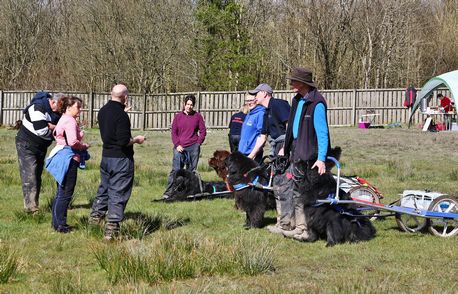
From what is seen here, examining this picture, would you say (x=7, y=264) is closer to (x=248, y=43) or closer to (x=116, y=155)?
(x=116, y=155)

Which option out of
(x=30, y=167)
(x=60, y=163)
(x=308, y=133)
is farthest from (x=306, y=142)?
(x=30, y=167)

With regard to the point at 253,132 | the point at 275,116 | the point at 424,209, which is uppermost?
the point at 275,116

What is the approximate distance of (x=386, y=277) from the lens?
5.69 meters

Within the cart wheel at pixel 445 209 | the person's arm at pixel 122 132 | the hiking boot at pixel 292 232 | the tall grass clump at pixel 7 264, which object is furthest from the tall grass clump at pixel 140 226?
the cart wheel at pixel 445 209

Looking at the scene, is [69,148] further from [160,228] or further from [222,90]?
[222,90]

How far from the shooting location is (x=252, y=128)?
915 centimetres

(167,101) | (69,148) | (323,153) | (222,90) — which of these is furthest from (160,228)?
(222,90)

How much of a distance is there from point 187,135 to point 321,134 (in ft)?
14.6

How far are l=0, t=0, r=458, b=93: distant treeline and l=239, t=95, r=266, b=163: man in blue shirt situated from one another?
82.1 ft

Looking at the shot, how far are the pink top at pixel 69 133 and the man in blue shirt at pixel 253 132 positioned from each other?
2.26 metres

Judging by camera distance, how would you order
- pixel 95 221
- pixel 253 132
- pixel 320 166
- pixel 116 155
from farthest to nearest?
pixel 253 132, pixel 95 221, pixel 116 155, pixel 320 166

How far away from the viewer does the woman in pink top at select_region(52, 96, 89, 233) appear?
8.21 meters

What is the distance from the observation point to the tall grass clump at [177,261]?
5.82 meters

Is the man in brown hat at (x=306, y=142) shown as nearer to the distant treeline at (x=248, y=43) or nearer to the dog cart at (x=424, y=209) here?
the dog cart at (x=424, y=209)
